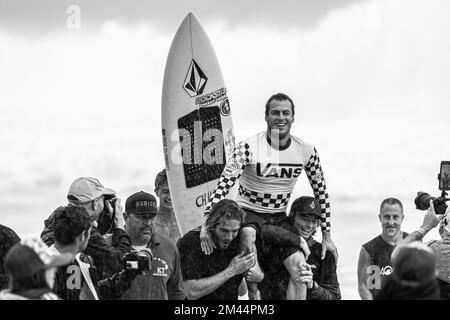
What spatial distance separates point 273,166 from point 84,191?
6.77 ft

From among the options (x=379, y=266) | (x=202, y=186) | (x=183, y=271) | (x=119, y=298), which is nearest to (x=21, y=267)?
(x=119, y=298)

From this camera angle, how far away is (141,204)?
8445 millimetres

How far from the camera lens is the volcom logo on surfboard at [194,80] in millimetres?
13641

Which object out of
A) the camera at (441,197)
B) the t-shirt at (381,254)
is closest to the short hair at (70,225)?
the camera at (441,197)

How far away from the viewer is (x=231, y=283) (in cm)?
839

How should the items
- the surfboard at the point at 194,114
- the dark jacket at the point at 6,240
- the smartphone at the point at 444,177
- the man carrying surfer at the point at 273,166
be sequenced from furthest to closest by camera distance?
the surfboard at the point at 194,114
the man carrying surfer at the point at 273,166
the smartphone at the point at 444,177
the dark jacket at the point at 6,240

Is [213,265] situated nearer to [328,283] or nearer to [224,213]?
[224,213]

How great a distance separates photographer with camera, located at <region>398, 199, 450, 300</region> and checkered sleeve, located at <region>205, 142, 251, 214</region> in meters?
1.77

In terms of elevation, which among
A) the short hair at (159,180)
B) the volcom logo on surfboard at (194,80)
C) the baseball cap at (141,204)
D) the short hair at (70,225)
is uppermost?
the volcom logo on surfboard at (194,80)

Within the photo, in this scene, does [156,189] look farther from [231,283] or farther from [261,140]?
[231,283]

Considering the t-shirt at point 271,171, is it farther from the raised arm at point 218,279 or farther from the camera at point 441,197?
the raised arm at point 218,279

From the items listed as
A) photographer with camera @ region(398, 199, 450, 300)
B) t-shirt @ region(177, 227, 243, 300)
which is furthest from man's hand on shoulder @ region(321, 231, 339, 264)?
t-shirt @ region(177, 227, 243, 300)

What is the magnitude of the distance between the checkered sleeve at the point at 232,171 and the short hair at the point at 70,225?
7.82ft

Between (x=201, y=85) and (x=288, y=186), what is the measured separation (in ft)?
13.8
